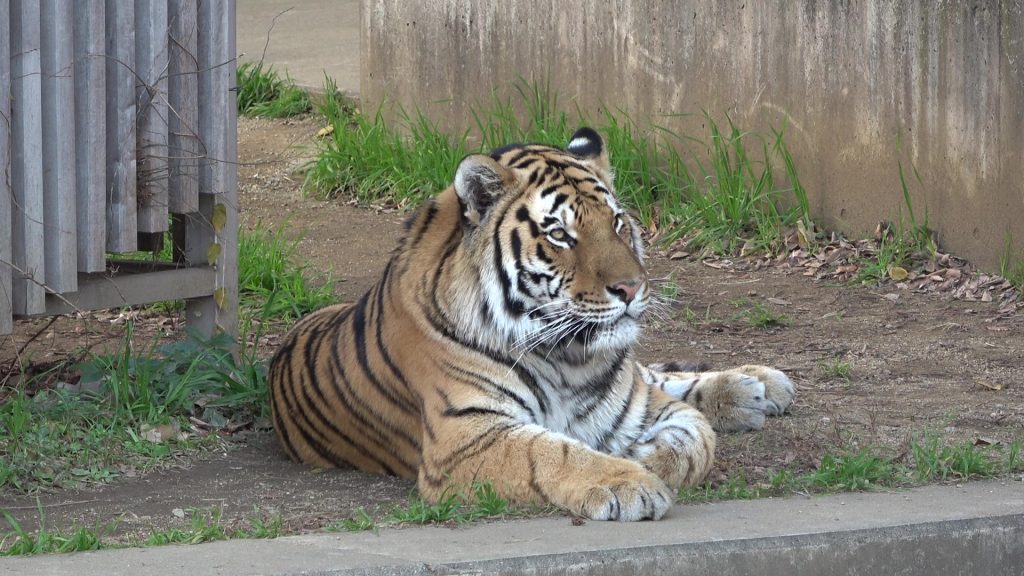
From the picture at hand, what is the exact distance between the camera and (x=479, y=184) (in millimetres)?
4238

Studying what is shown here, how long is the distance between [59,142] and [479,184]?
1.52 meters

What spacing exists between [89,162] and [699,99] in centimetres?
394

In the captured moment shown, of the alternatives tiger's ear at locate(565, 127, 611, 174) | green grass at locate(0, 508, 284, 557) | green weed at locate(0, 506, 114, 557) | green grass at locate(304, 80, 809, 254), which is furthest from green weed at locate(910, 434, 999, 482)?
green grass at locate(304, 80, 809, 254)

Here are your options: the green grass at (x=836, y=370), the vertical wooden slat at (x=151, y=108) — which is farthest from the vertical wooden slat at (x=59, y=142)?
the green grass at (x=836, y=370)

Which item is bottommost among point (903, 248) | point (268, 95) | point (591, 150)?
point (903, 248)

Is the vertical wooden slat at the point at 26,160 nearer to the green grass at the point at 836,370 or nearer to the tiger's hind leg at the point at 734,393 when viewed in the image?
the tiger's hind leg at the point at 734,393

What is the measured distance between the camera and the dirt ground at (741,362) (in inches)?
170

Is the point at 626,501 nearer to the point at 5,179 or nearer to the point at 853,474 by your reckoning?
the point at 853,474

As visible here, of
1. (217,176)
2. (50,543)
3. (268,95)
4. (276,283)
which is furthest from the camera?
(268,95)

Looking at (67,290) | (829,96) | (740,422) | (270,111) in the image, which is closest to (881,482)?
(740,422)

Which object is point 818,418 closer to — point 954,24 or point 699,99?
point 954,24

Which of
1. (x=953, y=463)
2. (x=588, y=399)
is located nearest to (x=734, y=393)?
(x=588, y=399)

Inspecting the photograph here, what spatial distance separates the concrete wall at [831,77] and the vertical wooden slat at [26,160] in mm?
4075

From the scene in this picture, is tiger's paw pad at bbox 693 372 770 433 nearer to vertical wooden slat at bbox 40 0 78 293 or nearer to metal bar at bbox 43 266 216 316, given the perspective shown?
metal bar at bbox 43 266 216 316
